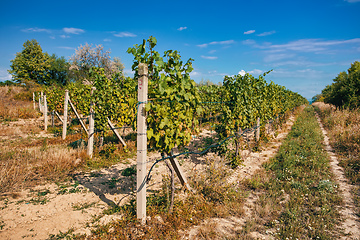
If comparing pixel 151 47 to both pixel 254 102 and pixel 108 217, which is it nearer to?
pixel 108 217

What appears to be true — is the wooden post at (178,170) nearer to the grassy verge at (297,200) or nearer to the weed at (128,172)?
the grassy verge at (297,200)

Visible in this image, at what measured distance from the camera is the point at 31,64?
2930cm

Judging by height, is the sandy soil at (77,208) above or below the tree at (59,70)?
below

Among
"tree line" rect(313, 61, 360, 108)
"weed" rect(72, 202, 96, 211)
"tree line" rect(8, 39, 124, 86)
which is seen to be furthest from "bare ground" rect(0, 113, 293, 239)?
"tree line" rect(8, 39, 124, 86)

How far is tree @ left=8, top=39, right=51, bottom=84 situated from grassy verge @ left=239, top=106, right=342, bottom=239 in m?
35.9

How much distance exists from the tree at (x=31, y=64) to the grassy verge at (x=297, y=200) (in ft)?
118

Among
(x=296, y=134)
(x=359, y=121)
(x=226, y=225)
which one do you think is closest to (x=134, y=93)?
(x=226, y=225)

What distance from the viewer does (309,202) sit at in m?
3.72

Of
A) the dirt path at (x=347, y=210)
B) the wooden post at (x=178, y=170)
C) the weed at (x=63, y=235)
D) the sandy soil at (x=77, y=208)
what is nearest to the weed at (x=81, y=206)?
the sandy soil at (x=77, y=208)

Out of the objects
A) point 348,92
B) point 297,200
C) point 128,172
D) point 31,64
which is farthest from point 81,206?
point 31,64

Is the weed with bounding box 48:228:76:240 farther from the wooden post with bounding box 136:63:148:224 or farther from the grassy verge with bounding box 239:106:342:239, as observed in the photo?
the grassy verge with bounding box 239:106:342:239

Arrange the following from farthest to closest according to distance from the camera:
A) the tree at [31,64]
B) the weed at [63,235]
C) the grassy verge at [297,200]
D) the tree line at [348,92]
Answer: the tree at [31,64]
the tree line at [348,92]
the grassy verge at [297,200]
the weed at [63,235]

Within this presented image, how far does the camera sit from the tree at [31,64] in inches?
1152

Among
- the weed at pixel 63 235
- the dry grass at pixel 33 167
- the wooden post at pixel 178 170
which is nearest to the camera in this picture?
the weed at pixel 63 235
